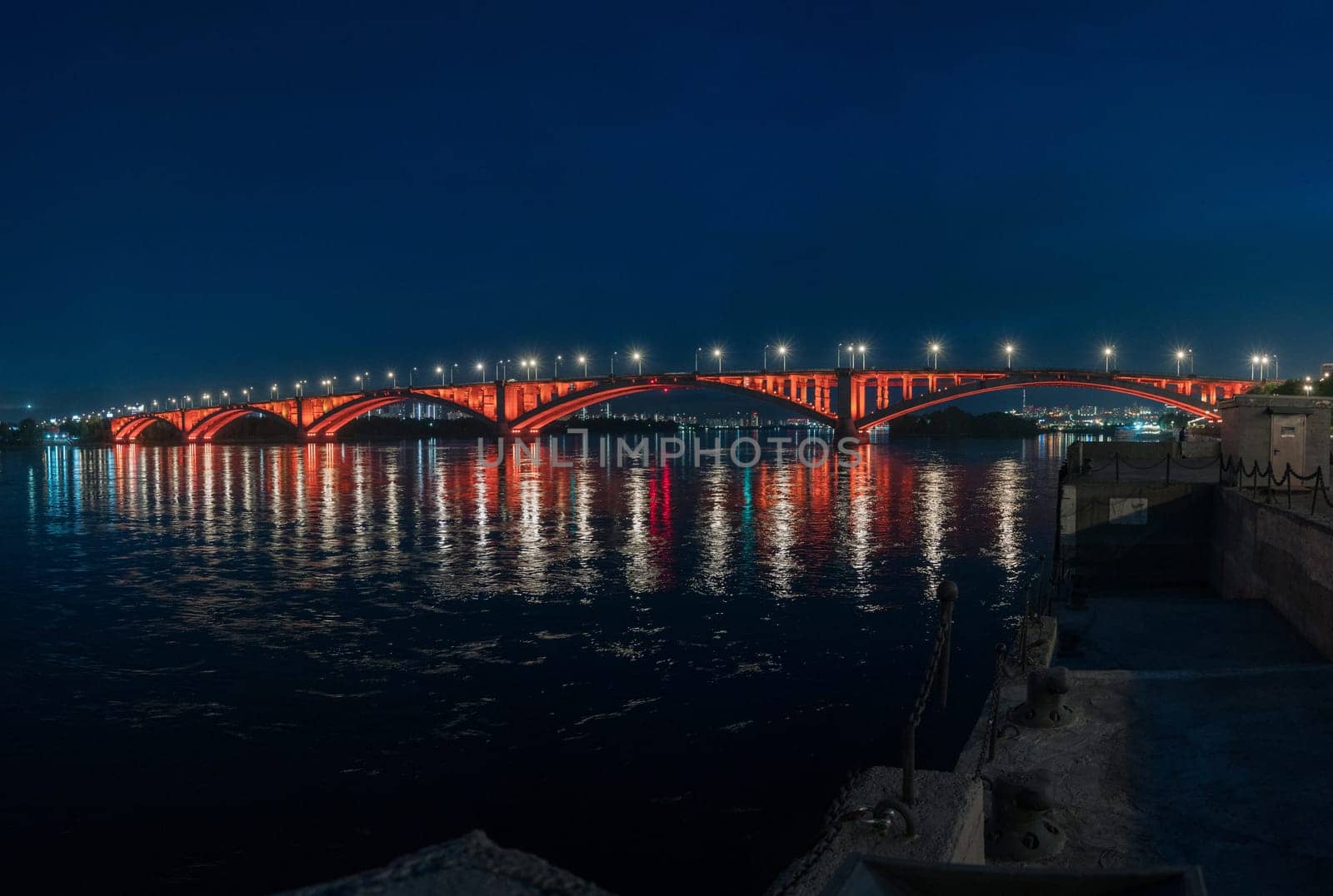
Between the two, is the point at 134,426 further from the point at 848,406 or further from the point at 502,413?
the point at 848,406

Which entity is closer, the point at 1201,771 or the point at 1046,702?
the point at 1201,771

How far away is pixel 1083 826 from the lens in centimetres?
697

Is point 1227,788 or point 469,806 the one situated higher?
point 1227,788

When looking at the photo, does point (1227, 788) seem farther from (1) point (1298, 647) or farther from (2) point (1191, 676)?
(1) point (1298, 647)

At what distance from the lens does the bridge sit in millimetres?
93438

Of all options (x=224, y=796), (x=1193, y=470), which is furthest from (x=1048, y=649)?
(x=1193, y=470)

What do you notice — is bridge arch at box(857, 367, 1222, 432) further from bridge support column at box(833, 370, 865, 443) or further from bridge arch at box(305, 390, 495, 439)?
bridge arch at box(305, 390, 495, 439)

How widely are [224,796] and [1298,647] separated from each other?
13.7m

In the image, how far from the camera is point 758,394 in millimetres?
102000

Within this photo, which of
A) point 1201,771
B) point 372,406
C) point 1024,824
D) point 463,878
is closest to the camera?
point 463,878

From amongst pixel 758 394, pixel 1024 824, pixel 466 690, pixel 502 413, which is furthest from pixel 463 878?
pixel 502 413

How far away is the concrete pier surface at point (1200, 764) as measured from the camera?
6.43 m

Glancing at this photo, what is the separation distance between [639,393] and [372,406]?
41.3m

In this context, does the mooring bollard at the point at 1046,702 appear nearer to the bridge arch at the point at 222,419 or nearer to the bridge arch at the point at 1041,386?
the bridge arch at the point at 1041,386
